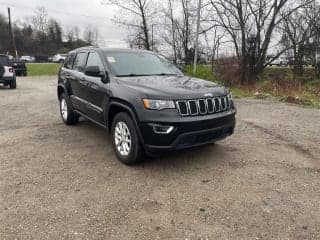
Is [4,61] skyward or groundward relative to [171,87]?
skyward

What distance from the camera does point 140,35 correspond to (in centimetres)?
2472

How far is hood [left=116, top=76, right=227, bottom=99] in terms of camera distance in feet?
13.5

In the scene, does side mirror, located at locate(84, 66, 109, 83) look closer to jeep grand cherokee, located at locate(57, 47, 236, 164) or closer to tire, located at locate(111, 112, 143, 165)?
jeep grand cherokee, located at locate(57, 47, 236, 164)

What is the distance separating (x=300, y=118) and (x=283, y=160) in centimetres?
346

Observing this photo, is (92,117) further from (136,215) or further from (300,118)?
(300,118)

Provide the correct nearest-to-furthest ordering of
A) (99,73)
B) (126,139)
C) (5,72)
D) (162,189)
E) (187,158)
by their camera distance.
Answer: (162,189) → (126,139) → (187,158) → (99,73) → (5,72)

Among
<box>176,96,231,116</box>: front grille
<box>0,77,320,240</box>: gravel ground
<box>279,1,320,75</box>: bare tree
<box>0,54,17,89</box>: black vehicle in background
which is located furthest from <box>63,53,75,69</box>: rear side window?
<box>279,1,320,75</box>: bare tree

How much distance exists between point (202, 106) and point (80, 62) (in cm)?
302

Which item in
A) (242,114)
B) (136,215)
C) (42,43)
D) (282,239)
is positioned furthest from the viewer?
(42,43)

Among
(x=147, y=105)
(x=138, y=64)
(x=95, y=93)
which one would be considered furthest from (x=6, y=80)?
(x=147, y=105)

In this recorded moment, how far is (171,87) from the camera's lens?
432cm

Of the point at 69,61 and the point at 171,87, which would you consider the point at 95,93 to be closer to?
the point at 171,87

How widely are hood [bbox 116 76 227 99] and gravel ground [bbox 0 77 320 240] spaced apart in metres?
1.03

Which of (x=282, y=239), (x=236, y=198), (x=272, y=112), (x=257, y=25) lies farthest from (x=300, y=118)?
(x=257, y=25)
